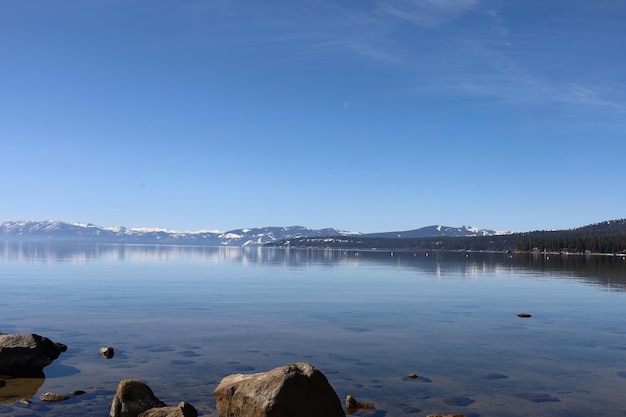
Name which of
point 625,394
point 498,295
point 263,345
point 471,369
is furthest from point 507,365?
point 498,295

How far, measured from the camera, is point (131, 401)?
19.8 meters

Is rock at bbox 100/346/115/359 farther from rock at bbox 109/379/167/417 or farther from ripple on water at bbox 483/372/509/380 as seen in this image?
ripple on water at bbox 483/372/509/380

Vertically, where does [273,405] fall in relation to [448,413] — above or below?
above

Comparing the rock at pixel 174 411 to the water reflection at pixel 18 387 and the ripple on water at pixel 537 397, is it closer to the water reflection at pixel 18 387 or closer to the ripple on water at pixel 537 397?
the water reflection at pixel 18 387

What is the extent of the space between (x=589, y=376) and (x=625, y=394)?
308 cm

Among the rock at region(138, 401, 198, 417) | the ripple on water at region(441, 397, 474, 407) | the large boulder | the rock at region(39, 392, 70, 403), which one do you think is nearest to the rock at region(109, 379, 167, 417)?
the large boulder

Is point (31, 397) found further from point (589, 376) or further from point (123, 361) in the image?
point (589, 376)

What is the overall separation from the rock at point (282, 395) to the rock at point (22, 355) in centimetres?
1307

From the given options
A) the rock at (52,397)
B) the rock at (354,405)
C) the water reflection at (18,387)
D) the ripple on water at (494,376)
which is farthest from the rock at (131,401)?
the ripple on water at (494,376)

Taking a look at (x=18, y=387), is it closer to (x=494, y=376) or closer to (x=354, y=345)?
(x=354, y=345)

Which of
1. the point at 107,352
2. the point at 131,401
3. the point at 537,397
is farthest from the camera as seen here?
the point at 107,352

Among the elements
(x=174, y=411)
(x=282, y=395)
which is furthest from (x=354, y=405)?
(x=174, y=411)

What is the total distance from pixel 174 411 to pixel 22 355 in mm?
12268

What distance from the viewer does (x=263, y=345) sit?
3300 cm
